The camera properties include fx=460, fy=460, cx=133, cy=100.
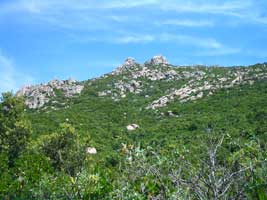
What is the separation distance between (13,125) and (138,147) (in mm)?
31644

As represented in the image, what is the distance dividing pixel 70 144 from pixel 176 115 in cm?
3305

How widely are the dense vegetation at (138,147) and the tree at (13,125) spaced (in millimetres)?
76

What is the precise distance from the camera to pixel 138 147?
15.8 ft

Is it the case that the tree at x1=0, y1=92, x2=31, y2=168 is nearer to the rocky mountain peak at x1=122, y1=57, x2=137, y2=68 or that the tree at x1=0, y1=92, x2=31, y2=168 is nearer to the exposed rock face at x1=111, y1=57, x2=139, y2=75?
the exposed rock face at x1=111, y1=57, x2=139, y2=75

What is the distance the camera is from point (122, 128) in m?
60.4

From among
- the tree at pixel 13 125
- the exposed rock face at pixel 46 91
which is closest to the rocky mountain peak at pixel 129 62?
the exposed rock face at pixel 46 91

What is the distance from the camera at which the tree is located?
112ft

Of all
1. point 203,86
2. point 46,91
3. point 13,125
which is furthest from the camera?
point 46,91

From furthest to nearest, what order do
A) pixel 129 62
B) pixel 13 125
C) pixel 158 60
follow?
pixel 129 62
pixel 158 60
pixel 13 125

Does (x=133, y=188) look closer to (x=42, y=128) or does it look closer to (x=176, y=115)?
(x=42, y=128)

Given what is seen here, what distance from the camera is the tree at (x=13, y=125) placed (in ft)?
112

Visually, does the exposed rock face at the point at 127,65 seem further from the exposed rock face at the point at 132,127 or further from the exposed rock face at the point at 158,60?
the exposed rock face at the point at 132,127

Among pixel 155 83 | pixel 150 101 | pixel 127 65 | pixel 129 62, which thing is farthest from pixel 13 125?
pixel 129 62

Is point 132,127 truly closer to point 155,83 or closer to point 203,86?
point 203,86
